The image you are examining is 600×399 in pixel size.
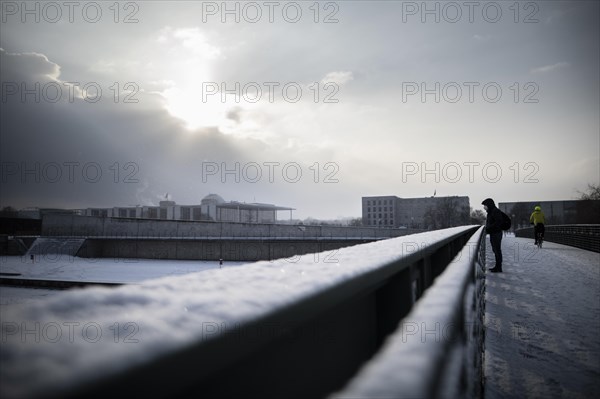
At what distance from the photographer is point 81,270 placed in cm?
3497

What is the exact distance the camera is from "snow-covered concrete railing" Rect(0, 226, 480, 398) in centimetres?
36

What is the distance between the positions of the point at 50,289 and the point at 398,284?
30.9 metres

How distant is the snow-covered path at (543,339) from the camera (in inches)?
123

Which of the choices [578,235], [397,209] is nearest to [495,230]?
[578,235]

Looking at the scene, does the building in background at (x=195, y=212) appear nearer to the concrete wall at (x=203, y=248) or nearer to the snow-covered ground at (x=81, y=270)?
the concrete wall at (x=203, y=248)

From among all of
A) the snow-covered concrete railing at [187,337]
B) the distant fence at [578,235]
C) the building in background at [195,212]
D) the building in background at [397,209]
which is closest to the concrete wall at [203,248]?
the distant fence at [578,235]

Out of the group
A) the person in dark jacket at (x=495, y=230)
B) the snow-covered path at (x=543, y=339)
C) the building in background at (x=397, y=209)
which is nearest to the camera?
the snow-covered path at (x=543, y=339)

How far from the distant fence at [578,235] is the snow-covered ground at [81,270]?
1766 centimetres

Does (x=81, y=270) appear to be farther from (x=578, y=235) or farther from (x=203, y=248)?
(x=578, y=235)

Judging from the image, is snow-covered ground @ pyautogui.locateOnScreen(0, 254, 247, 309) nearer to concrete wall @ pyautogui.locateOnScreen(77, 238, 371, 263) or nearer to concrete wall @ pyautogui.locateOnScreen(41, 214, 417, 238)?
concrete wall @ pyautogui.locateOnScreen(77, 238, 371, 263)

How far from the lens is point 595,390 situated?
295cm

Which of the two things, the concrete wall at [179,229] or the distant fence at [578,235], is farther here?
the concrete wall at [179,229]

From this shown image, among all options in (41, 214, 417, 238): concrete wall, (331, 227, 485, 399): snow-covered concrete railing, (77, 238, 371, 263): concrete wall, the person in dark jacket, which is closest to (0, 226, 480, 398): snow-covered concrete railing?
(331, 227, 485, 399): snow-covered concrete railing

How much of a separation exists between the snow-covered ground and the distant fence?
17.7 m
